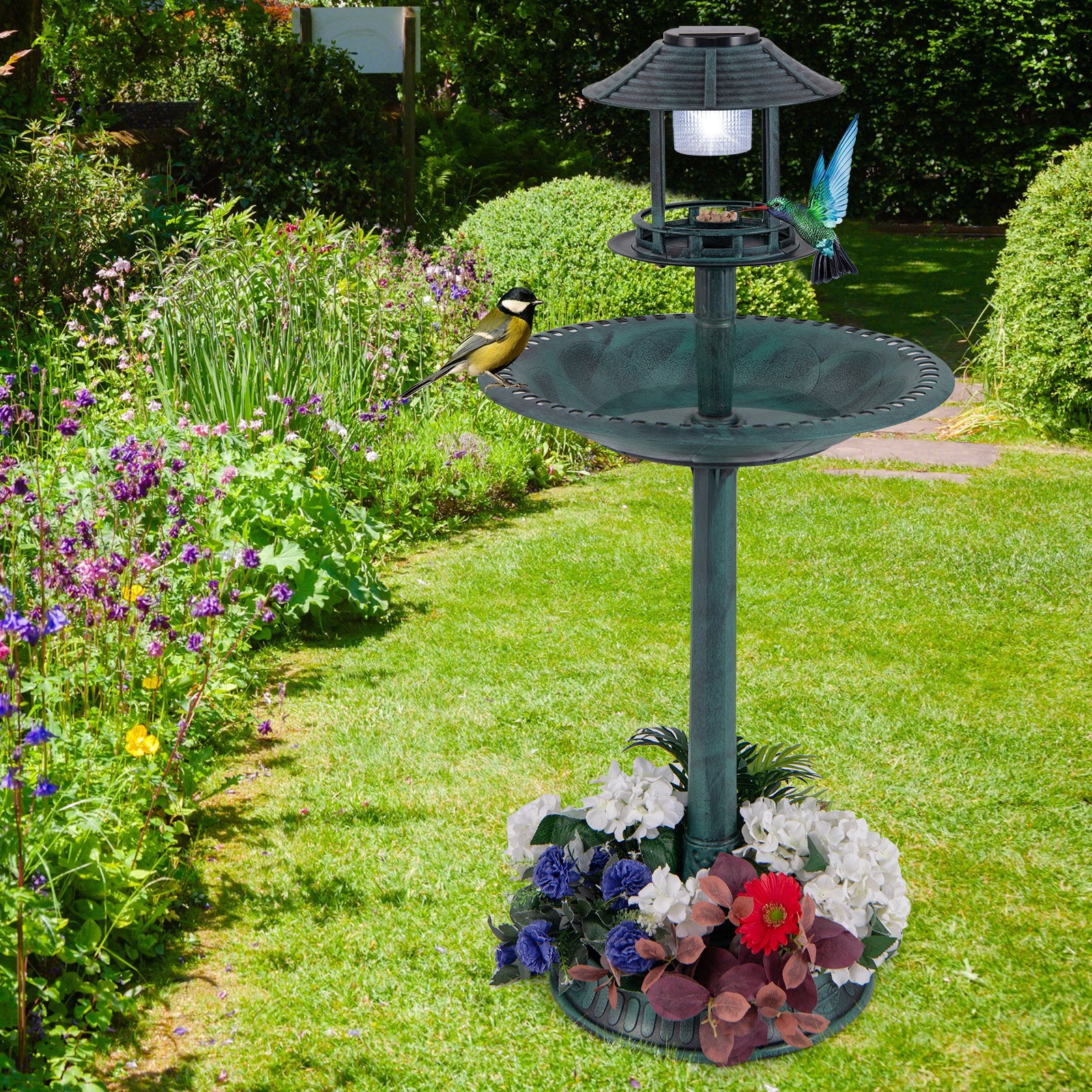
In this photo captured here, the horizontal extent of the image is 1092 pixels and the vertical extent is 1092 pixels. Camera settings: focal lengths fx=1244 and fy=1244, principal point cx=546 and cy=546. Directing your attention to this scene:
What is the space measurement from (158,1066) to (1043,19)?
1388 cm

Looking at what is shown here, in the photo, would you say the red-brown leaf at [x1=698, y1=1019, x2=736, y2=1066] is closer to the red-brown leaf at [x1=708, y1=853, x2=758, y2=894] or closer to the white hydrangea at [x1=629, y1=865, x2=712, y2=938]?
the white hydrangea at [x1=629, y1=865, x2=712, y2=938]

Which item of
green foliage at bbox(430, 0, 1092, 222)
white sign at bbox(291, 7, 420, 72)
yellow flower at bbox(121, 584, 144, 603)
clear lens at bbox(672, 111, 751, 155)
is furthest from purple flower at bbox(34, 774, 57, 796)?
green foliage at bbox(430, 0, 1092, 222)

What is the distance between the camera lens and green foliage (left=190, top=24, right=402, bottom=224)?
33.7 ft

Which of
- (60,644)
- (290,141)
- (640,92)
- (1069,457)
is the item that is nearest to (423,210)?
(290,141)

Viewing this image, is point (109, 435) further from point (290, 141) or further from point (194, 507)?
point (290, 141)

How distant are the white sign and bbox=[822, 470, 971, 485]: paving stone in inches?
253

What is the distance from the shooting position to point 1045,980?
3459 millimetres

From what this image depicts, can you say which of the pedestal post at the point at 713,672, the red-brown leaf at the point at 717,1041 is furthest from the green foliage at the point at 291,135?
the red-brown leaf at the point at 717,1041

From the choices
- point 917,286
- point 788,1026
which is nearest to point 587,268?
point 917,286

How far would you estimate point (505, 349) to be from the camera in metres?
3.57

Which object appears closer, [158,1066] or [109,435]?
[158,1066]

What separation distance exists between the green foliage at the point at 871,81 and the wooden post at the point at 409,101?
2.90m

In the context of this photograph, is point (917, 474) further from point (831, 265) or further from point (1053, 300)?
point (831, 265)

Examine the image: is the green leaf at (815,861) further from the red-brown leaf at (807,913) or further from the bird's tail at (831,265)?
the bird's tail at (831,265)
